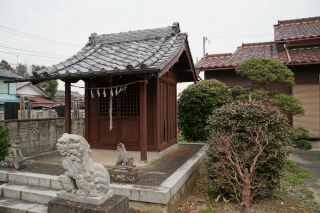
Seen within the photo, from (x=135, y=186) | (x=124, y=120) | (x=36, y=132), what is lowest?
(x=135, y=186)

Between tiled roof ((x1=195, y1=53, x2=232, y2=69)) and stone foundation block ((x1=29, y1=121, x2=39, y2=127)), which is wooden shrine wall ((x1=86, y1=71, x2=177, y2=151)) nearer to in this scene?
stone foundation block ((x1=29, y1=121, x2=39, y2=127))

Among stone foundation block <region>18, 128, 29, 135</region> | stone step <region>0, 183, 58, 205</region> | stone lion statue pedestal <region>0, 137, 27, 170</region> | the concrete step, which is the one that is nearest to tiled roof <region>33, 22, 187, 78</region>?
stone lion statue pedestal <region>0, 137, 27, 170</region>

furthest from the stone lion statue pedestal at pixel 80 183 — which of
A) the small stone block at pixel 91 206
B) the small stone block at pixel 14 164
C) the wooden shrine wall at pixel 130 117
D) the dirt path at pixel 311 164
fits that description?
the dirt path at pixel 311 164

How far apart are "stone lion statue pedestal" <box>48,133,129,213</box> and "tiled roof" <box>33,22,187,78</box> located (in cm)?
314

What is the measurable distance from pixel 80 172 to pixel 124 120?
4.77 metres

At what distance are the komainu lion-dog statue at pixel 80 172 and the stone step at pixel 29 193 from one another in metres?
1.51

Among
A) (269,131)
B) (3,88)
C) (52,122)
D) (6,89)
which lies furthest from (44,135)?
(6,89)

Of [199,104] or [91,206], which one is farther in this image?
[199,104]

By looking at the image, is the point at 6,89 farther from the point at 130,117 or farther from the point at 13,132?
the point at 130,117

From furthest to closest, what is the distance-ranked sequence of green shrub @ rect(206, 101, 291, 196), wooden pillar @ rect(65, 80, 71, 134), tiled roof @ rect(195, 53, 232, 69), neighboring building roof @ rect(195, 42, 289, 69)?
tiled roof @ rect(195, 53, 232, 69) < neighboring building roof @ rect(195, 42, 289, 69) < wooden pillar @ rect(65, 80, 71, 134) < green shrub @ rect(206, 101, 291, 196)

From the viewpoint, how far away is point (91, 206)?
3.73 meters

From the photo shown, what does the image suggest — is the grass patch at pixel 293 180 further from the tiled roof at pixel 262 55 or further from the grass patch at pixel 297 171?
the tiled roof at pixel 262 55

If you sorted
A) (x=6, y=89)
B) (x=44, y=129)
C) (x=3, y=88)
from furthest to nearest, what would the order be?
(x=6, y=89) < (x=3, y=88) < (x=44, y=129)

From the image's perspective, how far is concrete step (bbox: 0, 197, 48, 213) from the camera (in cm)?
481
